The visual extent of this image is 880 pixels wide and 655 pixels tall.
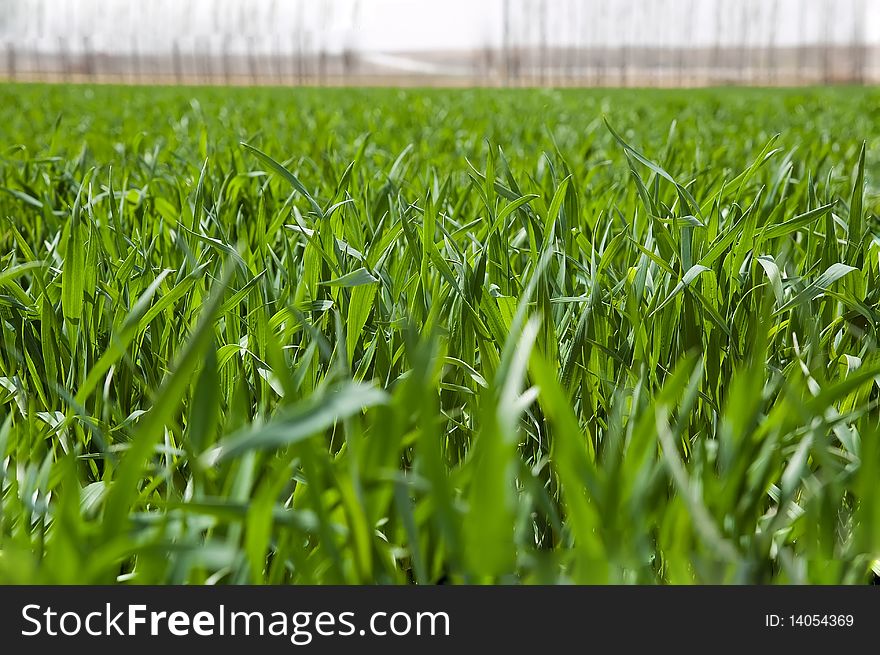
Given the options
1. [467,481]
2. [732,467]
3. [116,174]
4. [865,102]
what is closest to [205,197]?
[116,174]

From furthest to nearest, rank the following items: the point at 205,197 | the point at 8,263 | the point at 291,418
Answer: the point at 205,197 < the point at 8,263 < the point at 291,418

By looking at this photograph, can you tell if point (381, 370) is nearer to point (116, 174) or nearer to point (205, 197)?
point (205, 197)

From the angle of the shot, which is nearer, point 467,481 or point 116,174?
point 467,481

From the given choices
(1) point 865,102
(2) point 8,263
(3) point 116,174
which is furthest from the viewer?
(1) point 865,102

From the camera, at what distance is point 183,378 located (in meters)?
0.41

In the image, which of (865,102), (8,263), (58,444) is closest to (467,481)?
(58,444)

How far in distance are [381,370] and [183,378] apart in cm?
A: 43

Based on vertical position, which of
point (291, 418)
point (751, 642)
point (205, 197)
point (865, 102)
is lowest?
point (751, 642)

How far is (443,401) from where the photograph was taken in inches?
33.7

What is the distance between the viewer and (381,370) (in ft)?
2.71

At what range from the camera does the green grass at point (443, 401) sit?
0.43m

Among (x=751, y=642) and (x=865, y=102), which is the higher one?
(x=865, y=102)

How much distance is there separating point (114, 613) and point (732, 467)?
38cm

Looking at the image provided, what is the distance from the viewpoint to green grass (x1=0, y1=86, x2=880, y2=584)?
432 mm
